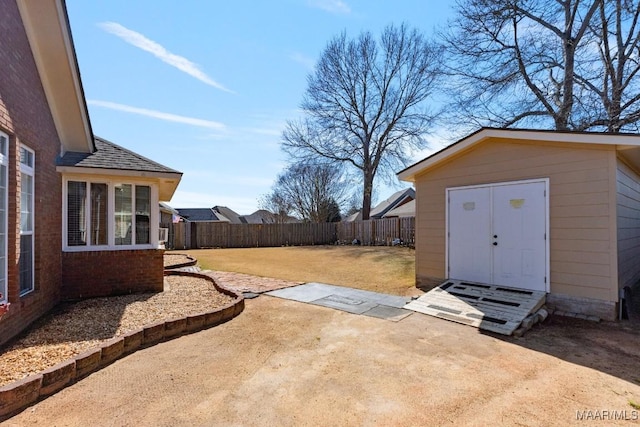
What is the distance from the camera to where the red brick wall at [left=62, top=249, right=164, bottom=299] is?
247 inches

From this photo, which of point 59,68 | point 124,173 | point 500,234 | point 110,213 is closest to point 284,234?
point 110,213

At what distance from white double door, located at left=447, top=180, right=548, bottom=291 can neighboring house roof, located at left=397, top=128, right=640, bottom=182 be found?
2.76 ft

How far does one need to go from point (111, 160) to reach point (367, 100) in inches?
823

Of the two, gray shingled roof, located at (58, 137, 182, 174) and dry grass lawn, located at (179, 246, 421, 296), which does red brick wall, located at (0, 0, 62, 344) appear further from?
dry grass lawn, located at (179, 246, 421, 296)

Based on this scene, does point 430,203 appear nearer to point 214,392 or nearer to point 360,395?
point 360,395

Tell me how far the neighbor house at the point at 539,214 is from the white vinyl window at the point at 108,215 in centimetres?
670

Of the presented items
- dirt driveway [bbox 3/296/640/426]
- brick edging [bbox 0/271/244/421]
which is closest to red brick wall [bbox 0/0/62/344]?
brick edging [bbox 0/271/244/421]

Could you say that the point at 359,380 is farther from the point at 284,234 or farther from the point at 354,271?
the point at 284,234

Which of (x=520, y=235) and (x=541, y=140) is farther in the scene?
(x=520, y=235)

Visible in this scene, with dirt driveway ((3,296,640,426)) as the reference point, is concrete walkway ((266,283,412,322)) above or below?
below

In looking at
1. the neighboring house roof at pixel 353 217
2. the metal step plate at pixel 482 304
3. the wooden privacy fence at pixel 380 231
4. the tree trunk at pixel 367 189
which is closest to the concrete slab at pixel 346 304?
the metal step plate at pixel 482 304

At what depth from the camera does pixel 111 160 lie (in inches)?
262

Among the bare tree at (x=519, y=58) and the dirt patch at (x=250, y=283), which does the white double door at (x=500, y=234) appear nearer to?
the dirt patch at (x=250, y=283)

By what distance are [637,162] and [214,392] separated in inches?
346
